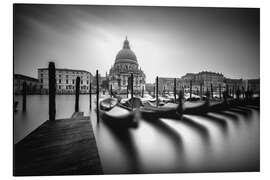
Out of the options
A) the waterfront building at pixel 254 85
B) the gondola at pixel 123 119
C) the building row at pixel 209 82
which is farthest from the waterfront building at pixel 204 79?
the gondola at pixel 123 119

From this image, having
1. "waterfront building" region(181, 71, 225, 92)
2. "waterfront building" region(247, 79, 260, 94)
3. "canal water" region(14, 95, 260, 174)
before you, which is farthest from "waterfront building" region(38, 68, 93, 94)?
"waterfront building" region(247, 79, 260, 94)

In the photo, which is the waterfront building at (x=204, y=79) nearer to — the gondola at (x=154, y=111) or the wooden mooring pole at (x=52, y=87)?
the gondola at (x=154, y=111)

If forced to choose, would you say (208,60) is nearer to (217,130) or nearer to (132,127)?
(217,130)

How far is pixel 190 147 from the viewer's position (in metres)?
1.85

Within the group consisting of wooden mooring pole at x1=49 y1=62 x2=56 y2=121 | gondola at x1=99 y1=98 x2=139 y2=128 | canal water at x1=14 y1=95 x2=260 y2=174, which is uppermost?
wooden mooring pole at x1=49 y1=62 x2=56 y2=121

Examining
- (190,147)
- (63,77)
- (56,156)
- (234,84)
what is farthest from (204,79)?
(63,77)

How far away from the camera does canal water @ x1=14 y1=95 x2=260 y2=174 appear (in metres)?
1.65

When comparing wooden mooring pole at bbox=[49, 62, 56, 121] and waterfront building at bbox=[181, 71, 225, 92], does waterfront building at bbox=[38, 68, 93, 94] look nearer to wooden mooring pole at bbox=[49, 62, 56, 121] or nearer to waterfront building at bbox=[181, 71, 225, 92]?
wooden mooring pole at bbox=[49, 62, 56, 121]

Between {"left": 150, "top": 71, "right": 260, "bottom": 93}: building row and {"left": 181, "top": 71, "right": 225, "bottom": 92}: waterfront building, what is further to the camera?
{"left": 181, "top": 71, "right": 225, "bottom": 92}: waterfront building

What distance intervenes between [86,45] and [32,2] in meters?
0.91

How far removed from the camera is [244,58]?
183 centimetres

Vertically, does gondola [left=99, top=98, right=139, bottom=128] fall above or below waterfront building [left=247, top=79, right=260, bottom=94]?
below

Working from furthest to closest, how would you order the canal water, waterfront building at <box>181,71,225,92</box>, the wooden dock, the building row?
waterfront building at <box>181,71,225,92</box>, the building row, the canal water, the wooden dock

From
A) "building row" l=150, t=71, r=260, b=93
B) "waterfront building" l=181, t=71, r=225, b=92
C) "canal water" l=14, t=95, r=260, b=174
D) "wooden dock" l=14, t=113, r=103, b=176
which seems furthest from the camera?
"waterfront building" l=181, t=71, r=225, b=92
